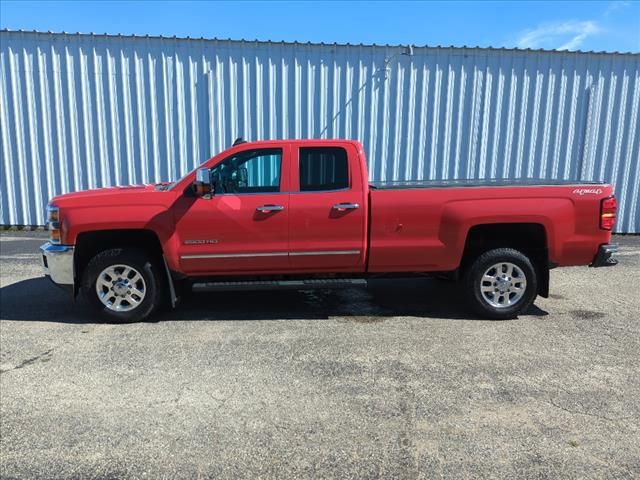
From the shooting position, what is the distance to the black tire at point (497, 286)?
5176 mm

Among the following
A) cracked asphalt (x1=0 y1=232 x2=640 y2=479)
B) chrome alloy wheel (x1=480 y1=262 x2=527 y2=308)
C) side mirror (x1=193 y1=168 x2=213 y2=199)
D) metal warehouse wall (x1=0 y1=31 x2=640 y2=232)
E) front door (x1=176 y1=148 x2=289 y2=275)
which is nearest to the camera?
cracked asphalt (x1=0 y1=232 x2=640 y2=479)

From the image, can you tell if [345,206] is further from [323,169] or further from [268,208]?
[268,208]

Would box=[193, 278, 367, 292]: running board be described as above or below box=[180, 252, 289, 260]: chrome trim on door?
below

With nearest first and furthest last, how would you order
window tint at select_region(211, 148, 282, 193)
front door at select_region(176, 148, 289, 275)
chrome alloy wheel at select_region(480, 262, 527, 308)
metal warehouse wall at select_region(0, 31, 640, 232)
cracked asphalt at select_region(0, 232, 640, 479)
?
1. cracked asphalt at select_region(0, 232, 640, 479)
2. front door at select_region(176, 148, 289, 275)
3. window tint at select_region(211, 148, 282, 193)
4. chrome alloy wheel at select_region(480, 262, 527, 308)
5. metal warehouse wall at select_region(0, 31, 640, 232)

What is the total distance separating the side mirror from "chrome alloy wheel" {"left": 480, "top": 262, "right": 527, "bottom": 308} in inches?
119

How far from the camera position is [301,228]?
16.6 ft

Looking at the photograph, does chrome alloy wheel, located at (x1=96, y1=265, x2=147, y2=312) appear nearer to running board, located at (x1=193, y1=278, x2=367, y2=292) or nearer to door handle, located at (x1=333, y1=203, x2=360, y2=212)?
running board, located at (x1=193, y1=278, x2=367, y2=292)

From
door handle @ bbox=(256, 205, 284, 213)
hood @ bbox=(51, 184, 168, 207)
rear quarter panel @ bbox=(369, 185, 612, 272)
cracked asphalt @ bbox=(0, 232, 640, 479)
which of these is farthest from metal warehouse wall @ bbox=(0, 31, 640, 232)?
door handle @ bbox=(256, 205, 284, 213)

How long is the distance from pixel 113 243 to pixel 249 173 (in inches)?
64.6

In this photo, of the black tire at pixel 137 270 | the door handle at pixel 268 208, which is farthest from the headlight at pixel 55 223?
the door handle at pixel 268 208

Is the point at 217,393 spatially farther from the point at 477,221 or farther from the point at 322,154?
the point at 477,221

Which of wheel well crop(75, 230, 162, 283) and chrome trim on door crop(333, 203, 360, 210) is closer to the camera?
chrome trim on door crop(333, 203, 360, 210)

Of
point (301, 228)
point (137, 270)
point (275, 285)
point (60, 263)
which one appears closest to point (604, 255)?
point (301, 228)

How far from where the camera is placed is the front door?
16.4 feet
